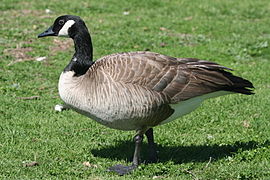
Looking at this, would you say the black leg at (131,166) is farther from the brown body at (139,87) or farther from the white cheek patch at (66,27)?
the white cheek patch at (66,27)

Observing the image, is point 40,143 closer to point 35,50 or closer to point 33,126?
point 33,126

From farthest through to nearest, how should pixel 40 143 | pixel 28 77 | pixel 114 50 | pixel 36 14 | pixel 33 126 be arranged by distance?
pixel 36 14 → pixel 114 50 → pixel 28 77 → pixel 33 126 → pixel 40 143

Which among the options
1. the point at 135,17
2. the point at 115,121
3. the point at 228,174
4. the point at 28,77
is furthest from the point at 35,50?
the point at 228,174

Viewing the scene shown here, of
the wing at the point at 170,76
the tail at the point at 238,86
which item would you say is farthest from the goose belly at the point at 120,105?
the tail at the point at 238,86

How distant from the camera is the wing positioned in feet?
19.8

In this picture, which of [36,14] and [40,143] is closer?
[40,143]

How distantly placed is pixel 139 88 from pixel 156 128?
1.98 metres

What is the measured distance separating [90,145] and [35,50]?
5303mm

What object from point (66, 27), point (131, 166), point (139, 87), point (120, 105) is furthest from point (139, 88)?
point (66, 27)

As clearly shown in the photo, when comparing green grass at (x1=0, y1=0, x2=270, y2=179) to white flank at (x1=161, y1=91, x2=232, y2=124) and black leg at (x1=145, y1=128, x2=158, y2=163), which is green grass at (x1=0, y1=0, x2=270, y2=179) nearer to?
black leg at (x1=145, y1=128, x2=158, y2=163)

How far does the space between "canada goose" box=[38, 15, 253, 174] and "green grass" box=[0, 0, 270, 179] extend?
66 cm

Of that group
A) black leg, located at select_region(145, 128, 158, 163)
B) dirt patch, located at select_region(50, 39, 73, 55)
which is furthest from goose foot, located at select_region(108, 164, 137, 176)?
dirt patch, located at select_region(50, 39, 73, 55)

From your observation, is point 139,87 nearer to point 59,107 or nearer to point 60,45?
point 59,107

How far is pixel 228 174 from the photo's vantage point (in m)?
5.80
